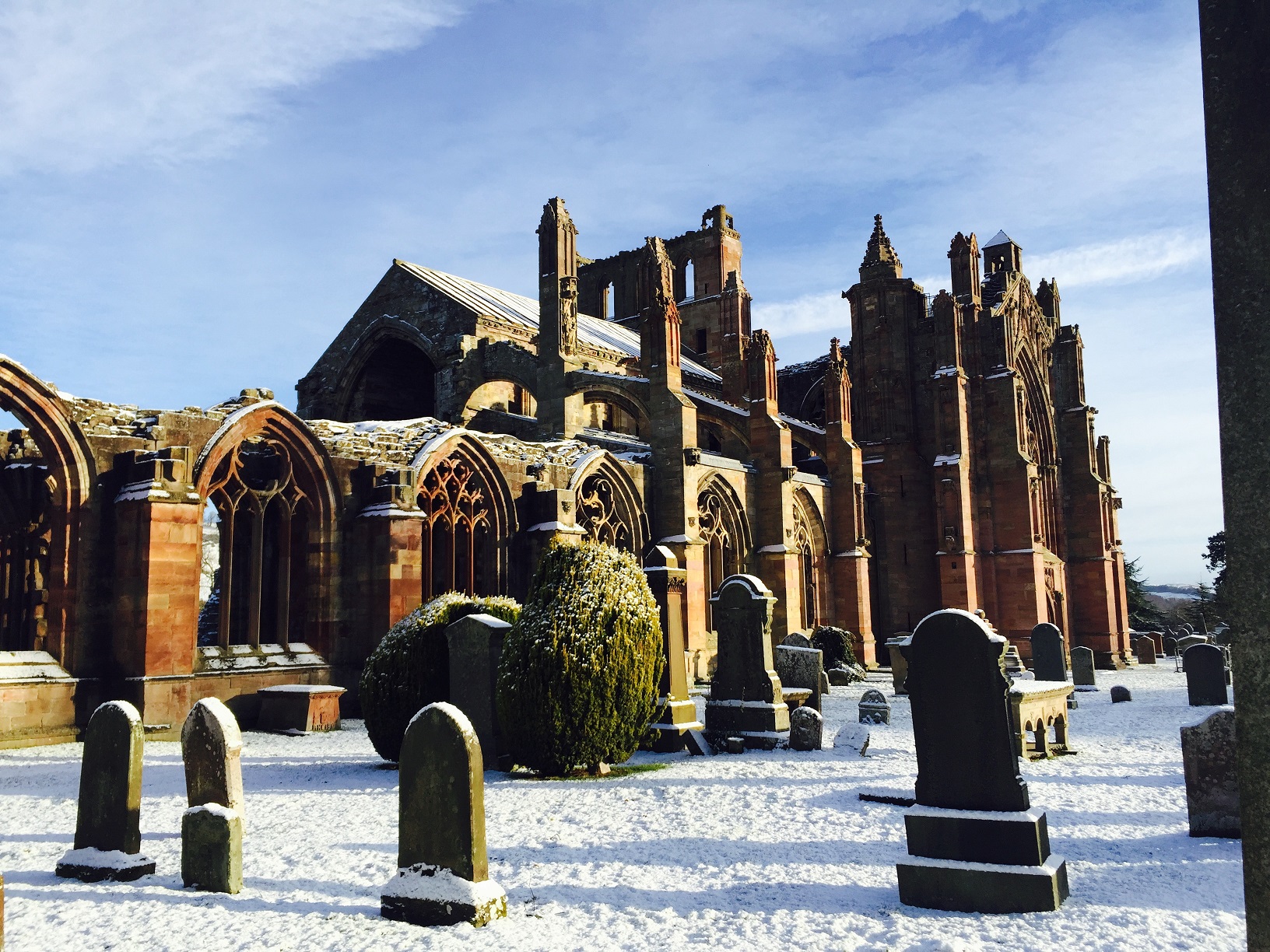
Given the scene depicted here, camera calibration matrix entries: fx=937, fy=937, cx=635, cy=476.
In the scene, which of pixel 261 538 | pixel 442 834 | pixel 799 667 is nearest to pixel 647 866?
pixel 442 834

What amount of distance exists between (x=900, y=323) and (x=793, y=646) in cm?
1896

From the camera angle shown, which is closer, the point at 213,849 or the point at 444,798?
the point at 444,798

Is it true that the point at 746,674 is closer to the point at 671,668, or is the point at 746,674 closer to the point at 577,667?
the point at 671,668

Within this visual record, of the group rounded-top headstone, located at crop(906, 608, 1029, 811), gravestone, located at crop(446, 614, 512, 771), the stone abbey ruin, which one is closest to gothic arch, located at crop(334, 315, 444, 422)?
the stone abbey ruin

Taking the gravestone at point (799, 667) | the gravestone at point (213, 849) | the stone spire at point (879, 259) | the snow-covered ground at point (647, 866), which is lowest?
the snow-covered ground at point (647, 866)

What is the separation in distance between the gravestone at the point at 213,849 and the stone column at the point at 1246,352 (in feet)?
16.5

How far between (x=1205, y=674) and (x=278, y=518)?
14.5m

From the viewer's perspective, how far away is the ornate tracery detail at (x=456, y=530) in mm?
16219

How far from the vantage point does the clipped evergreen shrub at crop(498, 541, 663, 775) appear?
358 inches

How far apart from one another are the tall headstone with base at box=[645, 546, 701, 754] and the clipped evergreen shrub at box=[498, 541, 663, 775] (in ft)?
3.20

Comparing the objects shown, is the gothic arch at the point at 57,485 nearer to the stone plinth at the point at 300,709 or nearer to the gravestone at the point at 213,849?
the stone plinth at the point at 300,709

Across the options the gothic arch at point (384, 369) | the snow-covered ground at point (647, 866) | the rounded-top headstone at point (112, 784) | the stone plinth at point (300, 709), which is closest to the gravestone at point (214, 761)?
the rounded-top headstone at point (112, 784)

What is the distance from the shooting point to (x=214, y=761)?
5.50 metres

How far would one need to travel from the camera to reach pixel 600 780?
894cm
